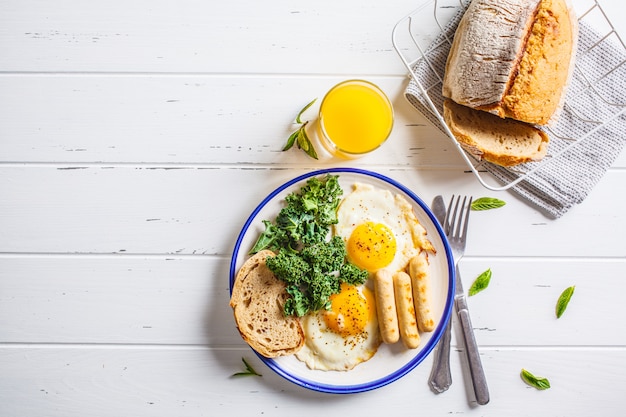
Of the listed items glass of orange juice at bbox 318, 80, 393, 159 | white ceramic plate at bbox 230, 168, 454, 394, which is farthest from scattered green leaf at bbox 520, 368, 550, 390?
glass of orange juice at bbox 318, 80, 393, 159

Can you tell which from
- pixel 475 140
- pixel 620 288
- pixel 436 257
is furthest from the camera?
pixel 620 288

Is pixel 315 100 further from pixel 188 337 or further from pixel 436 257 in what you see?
pixel 188 337

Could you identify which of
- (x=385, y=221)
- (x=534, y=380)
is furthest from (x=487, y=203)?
(x=534, y=380)

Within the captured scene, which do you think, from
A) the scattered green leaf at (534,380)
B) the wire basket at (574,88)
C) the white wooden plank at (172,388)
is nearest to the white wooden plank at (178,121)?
the wire basket at (574,88)

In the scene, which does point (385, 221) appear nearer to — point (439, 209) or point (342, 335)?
point (439, 209)

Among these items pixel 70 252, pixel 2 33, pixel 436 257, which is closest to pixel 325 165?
pixel 436 257

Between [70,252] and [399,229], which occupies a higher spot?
[399,229]
